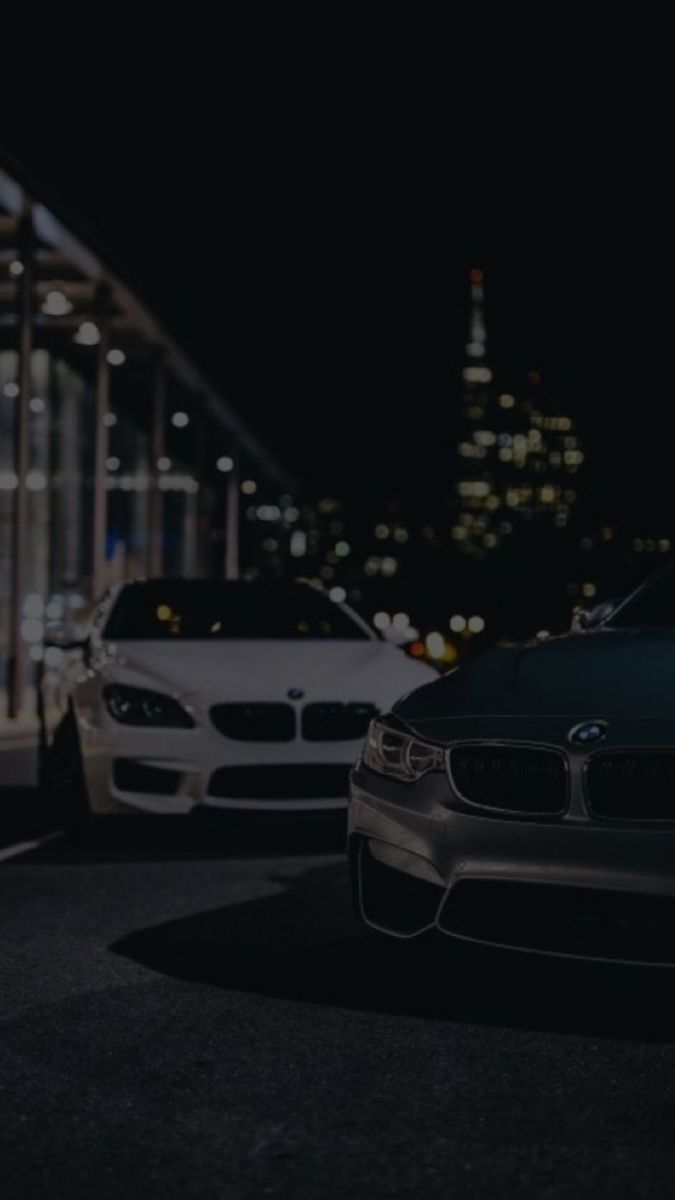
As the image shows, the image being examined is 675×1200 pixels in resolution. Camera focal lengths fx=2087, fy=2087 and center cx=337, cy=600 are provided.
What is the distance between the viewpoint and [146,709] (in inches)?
400

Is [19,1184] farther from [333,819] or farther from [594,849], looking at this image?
[333,819]

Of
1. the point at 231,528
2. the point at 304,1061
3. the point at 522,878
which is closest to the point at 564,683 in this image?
the point at 522,878

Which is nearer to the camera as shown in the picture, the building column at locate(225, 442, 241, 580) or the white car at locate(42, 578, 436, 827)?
the white car at locate(42, 578, 436, 827)

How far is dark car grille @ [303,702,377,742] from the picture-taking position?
10.3 meters

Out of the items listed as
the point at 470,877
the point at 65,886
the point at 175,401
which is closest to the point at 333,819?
the point at 65,886

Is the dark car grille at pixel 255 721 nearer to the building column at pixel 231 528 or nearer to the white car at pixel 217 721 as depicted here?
the white car at pixel 217 721

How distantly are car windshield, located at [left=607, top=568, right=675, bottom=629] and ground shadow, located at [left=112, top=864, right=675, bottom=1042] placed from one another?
4.19ft

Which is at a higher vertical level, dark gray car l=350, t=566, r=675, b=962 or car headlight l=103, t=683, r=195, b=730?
dark gray car l=350, t=566, r=675, b=962

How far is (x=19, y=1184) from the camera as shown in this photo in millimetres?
4270

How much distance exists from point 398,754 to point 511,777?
497mm

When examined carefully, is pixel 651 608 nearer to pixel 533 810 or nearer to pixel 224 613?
pixel 533 810

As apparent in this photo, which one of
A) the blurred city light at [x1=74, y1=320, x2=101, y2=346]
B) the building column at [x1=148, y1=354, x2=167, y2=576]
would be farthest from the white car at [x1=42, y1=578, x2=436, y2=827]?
the building column at [x1=148, y1=354, x2=167, y2=576]

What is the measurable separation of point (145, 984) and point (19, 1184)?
2.32m

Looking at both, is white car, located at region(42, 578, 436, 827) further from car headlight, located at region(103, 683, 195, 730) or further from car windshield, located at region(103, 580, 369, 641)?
car windshield, located at region(103, 580, 369, 641)
